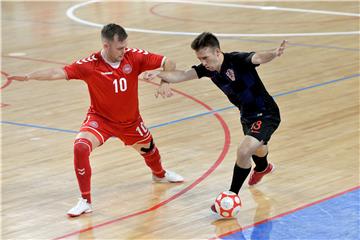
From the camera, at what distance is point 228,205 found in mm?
7906

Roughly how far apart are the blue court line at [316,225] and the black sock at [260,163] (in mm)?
832

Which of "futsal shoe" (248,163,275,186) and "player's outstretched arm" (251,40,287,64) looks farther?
"futsal shoe" (248,163,275,186)

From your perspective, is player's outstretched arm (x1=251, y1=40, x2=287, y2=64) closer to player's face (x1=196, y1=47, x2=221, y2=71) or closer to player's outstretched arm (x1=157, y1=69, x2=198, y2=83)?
player's face (x1=196, y1=47, x2=221, y2=71)

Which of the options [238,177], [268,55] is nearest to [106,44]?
[268,55]

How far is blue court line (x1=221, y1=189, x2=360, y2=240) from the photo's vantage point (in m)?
7.54

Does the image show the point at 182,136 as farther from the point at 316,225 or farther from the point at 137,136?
the point at 316,225

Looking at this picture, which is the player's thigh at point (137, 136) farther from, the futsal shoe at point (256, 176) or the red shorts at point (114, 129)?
the futsal shoe at point (256, 176)

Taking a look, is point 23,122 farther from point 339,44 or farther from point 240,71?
point 339,44

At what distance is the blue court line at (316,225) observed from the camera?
7535 mm

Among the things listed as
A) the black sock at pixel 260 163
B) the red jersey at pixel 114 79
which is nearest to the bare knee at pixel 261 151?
the black sock at pixel 260 163

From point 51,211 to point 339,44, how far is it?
347 inches

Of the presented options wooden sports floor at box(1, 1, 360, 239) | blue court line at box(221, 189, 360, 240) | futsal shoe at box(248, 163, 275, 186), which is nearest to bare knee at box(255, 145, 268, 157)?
futsal shoe at box(248, 163, 275, 186)

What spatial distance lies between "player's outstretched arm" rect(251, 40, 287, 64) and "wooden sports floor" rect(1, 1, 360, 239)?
1470mm

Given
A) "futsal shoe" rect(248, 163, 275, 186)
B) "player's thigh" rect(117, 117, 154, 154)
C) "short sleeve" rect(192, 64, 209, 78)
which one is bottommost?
"futsal shoe" rect(248, 163, 275, 186)
